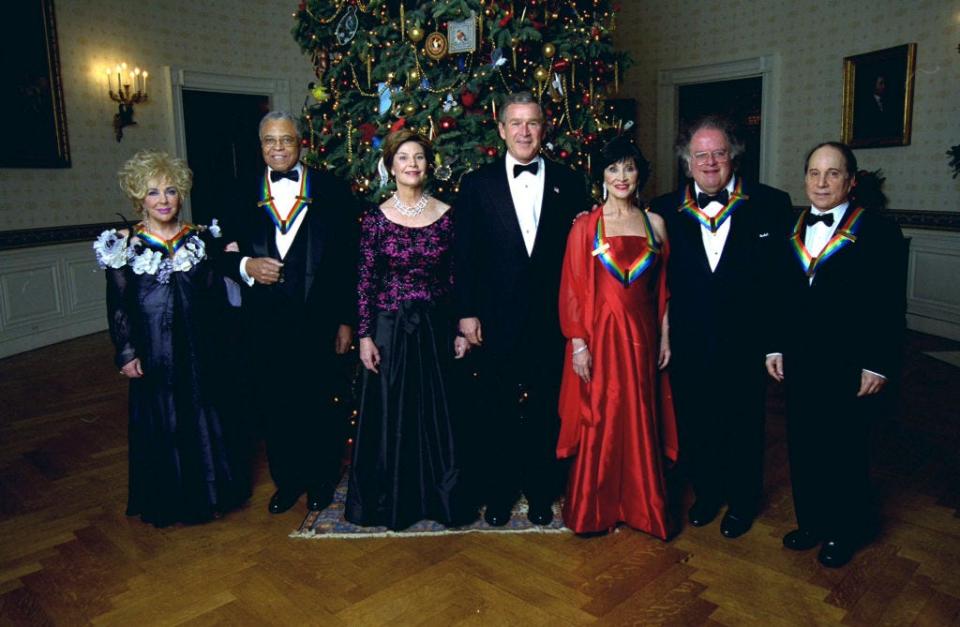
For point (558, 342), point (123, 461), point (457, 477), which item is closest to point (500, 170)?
point (558, 342)

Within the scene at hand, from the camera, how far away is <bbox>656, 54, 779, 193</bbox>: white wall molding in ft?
23.5

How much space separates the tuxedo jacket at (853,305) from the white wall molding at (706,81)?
524 centimetres

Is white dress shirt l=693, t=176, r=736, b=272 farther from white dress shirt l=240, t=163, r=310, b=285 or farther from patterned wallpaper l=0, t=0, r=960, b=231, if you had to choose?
patterned wallpaper l=0, t=0, r=960, b=231

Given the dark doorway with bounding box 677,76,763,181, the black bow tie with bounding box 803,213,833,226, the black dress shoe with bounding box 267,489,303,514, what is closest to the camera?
the black bow tie with bounding box 803,213,833,226

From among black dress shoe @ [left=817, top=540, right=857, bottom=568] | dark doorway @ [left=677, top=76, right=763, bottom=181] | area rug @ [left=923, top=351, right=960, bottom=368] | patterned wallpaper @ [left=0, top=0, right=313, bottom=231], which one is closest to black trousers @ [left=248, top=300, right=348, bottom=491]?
black dress shoe @ [left=817, top=540, right=857, bottom=568]

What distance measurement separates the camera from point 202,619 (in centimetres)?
234

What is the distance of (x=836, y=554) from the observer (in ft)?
8.56

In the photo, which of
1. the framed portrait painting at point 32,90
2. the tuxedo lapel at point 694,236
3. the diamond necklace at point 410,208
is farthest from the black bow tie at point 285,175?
the framed portrait painting at point 32,90

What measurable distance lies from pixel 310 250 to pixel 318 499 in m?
1.10

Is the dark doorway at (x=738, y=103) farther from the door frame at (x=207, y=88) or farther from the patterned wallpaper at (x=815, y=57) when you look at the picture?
the door frame at (x=207, y=88)

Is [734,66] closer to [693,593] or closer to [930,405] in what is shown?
[930,405]

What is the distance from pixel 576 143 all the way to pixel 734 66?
4.48 meters

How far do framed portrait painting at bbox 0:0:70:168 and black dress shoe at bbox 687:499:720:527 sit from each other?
230 inches

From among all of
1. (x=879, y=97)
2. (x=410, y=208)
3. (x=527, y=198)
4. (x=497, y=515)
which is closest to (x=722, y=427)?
(x=497, y=515)
